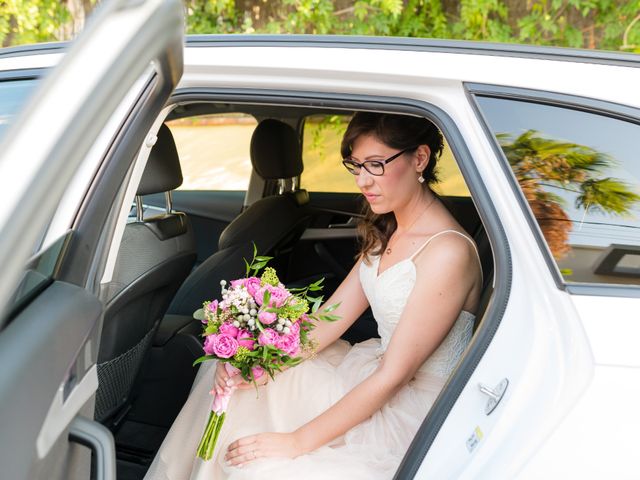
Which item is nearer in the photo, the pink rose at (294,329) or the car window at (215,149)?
the pink rose at (294,329)

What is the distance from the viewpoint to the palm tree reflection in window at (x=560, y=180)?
1.45 metres

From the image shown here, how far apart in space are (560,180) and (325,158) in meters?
2.71

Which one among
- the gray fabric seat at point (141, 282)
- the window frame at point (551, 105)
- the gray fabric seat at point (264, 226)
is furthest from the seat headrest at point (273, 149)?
the window frame at point (551, 105)

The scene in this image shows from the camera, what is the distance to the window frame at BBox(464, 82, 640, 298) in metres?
1.39

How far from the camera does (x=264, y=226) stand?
133 inches

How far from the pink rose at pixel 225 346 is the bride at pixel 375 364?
0.52 ft

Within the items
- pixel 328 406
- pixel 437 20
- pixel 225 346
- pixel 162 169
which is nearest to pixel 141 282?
pixel 162 169

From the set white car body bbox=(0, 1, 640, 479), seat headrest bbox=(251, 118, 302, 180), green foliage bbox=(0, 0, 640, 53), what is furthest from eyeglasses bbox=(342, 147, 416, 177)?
green foliage bbox=(0, 0, 640, 53)

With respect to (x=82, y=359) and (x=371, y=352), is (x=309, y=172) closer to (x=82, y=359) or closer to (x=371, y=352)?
(x=371, y=352)

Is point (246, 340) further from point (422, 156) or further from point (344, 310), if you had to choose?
point (422, 156)

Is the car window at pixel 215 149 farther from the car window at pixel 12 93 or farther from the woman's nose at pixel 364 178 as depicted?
the car window at pixel 12 93

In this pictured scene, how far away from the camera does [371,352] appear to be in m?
2.29

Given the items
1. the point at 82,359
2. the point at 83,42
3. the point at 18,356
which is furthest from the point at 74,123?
the point at 82,359

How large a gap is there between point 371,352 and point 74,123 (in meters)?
1.59
